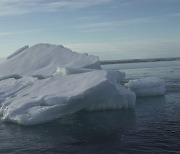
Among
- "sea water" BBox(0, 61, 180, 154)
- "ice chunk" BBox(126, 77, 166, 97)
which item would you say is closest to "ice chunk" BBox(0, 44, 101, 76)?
"ice chunk" BBox(126, 77, 166, 97)

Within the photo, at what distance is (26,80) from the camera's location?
2755 centimetres

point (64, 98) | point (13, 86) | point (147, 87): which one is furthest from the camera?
point (147, 87)

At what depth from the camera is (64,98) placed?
2056 centimetres

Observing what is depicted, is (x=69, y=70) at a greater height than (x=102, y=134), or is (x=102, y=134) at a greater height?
(x=69, y=70)

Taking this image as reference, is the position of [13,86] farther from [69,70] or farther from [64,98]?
[64,98]

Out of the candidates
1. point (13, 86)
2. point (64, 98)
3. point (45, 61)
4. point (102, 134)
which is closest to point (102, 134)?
point (102, 134)

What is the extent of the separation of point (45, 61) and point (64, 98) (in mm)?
11978

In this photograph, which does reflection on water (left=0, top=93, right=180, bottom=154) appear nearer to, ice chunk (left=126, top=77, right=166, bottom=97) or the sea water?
→ the sea water

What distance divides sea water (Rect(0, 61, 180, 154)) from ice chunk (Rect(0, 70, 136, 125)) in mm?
595

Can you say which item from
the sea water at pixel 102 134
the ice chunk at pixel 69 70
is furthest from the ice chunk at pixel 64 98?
the ice chunk at pixel 69 70

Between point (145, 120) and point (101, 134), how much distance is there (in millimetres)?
3856

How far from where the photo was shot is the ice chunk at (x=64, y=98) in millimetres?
20500

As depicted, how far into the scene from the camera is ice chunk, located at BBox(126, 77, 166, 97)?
99.9 ft

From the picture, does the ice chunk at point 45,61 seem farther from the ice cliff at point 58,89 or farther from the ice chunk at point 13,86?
the ice chunk at point 13,86
